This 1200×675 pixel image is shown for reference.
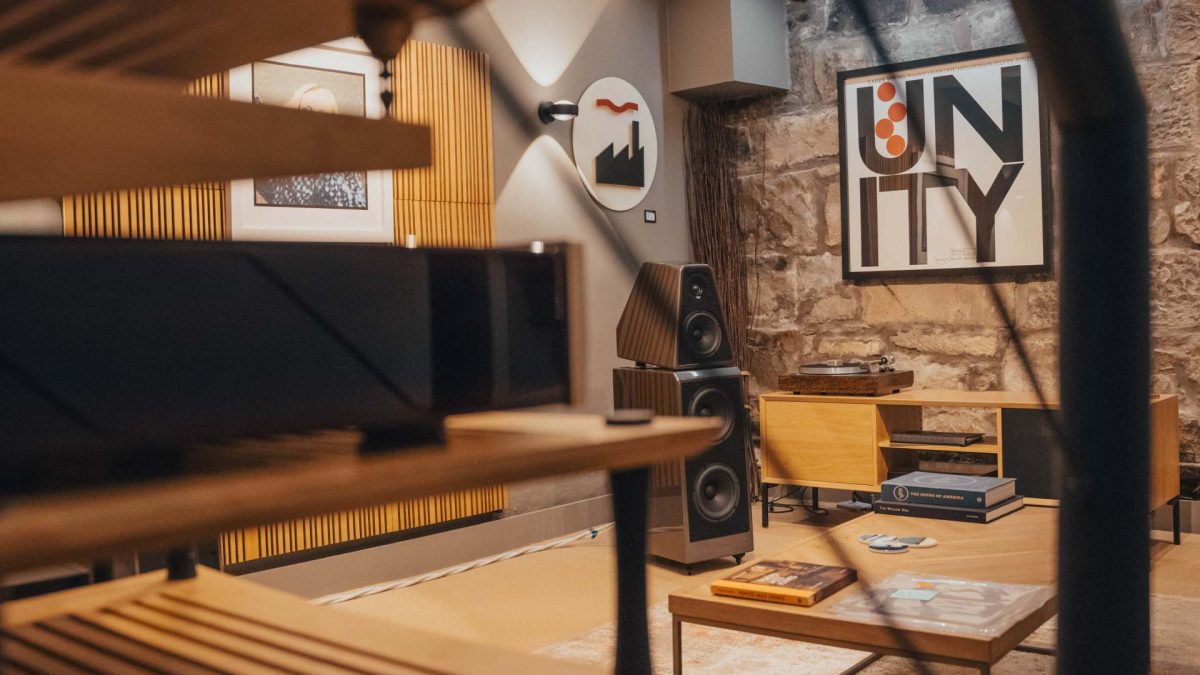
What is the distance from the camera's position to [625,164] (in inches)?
199

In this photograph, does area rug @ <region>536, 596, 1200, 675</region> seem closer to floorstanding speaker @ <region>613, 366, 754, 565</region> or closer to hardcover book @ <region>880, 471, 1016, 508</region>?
hardcover book @ <region>880, 471, 1016, 508</region>

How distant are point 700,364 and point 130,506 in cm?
354

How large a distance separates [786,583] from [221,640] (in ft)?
4.84

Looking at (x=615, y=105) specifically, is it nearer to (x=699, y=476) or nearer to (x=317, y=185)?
(x=317, y=185)

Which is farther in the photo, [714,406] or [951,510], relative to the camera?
[714,406]

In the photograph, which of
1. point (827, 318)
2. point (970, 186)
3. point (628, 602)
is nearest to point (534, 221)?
point (827, 318)

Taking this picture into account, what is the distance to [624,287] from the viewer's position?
16.9ft

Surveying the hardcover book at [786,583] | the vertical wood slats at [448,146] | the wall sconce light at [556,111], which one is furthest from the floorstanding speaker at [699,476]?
the hardcover book at [786,583]

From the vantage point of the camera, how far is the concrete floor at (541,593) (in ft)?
10.6

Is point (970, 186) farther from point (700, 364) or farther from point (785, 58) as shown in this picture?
point (700, 364)

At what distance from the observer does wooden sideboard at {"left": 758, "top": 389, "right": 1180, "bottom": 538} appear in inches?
164

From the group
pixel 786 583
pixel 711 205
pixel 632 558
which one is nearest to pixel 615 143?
pixel 711 205

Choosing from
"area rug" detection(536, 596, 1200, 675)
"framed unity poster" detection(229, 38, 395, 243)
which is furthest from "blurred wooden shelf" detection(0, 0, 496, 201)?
"framed unity poster" detection(229, 38, 395, 243)

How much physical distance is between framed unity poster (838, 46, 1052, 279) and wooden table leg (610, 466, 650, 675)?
3.73 m
